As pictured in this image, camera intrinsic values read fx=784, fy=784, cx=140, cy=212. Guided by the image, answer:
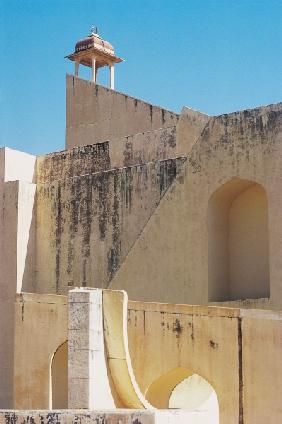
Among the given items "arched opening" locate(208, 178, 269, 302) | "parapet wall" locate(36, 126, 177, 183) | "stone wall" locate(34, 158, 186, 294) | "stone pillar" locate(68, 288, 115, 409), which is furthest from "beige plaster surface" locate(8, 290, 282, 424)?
"parapet wall" locate(36, 126, 177, 183)

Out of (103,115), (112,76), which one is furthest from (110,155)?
(112,76)

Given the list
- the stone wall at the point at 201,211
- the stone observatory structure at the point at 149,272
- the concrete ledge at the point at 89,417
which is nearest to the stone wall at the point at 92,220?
the stone observatory structure at the point at 149,272

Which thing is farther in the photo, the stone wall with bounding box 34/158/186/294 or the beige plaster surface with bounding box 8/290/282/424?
the stone wall with bounding box 34/158/186/294

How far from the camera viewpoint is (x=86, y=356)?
28.6 feet

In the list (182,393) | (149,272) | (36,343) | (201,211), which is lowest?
(182,393)

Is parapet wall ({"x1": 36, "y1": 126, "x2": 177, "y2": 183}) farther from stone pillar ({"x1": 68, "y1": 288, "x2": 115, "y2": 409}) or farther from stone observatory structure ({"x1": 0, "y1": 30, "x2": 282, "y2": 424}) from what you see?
stone pillar ({"x1": 68, "y1": 288, "x2": 115, "y2": 409})

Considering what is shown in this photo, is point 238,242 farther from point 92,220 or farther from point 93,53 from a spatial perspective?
point 93,53

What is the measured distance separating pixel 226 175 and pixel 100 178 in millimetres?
3069

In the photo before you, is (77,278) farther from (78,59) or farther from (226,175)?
(78,59)

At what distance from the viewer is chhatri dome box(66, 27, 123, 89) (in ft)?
71.9

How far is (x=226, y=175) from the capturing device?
43.6 feet

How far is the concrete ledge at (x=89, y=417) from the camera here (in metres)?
6.82

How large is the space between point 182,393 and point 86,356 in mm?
6053

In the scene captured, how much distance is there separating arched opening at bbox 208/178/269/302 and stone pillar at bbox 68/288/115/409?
15.5 feet
